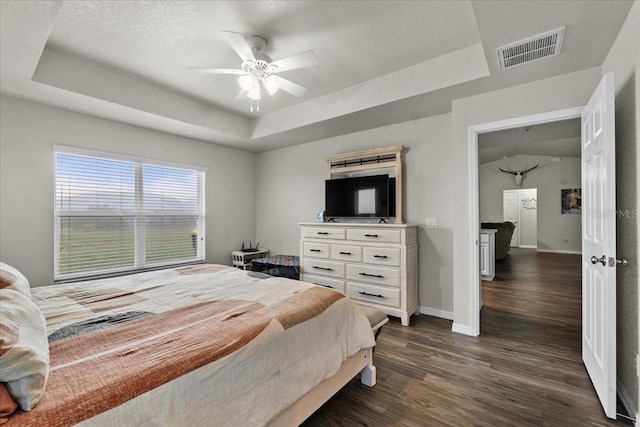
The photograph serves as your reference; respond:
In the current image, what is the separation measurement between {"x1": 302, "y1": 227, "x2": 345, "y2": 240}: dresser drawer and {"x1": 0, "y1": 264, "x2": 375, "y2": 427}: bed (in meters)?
1.66

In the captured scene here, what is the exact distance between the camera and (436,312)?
3.41 metres

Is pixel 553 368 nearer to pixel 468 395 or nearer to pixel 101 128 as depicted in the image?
pixel 468 395

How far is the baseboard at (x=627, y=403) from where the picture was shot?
1.62 metres

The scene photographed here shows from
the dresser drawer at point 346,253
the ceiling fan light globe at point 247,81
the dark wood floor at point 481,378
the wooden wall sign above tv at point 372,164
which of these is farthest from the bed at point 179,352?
the wooden wall sign above tv at point 372,164

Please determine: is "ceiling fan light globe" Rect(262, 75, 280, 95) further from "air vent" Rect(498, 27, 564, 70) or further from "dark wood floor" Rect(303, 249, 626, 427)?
"dark wood floor" Rect(303, 249, 626, 427)

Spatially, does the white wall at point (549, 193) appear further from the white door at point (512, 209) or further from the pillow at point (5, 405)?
the pillow at point (5, 405)

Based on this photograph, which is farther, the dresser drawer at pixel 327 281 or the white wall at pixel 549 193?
the white wall at pixel 549 193

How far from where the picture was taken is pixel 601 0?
5.42 feet

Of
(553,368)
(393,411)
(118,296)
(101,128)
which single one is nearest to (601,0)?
(553,368)

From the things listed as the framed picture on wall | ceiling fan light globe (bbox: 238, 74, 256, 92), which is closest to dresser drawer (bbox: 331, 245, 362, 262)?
ceiling fan light globe (bbox: 238, 74, 256, 92)

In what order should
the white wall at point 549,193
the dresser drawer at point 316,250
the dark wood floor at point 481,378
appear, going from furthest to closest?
the white wall at point 549,193
the dresser drawer at point 316,250
the dark wood floor at point 481,378

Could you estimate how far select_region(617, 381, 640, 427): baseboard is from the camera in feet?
5.31

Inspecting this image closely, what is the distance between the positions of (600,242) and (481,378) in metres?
1.22

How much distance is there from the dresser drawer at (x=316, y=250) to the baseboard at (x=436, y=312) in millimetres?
1344
